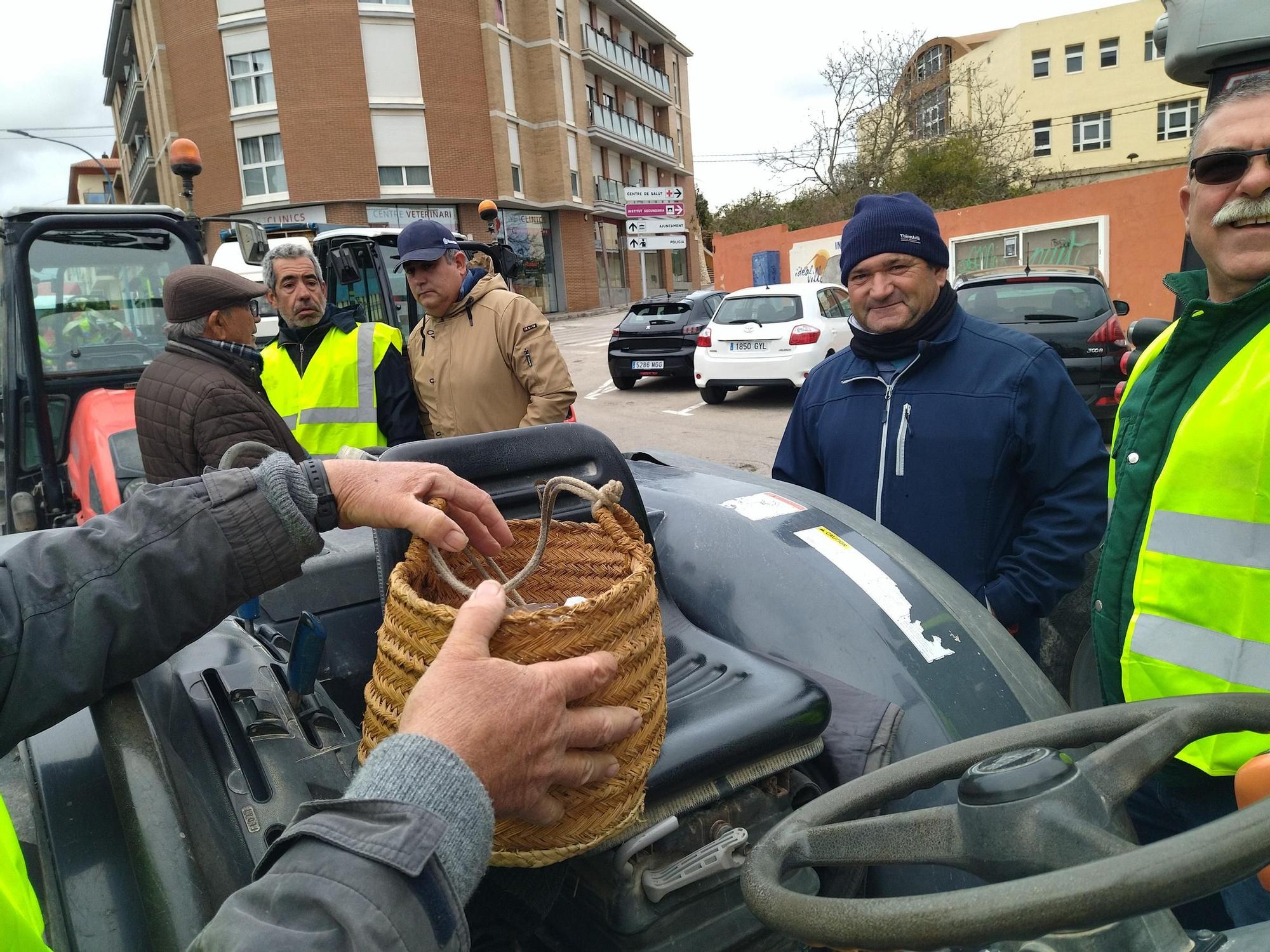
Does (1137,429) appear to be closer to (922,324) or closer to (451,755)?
(922,324)

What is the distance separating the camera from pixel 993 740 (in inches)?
44.0

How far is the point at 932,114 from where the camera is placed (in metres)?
29.5

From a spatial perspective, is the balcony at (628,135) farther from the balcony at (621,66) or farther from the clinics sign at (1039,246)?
the clinics sign at (1039,246)

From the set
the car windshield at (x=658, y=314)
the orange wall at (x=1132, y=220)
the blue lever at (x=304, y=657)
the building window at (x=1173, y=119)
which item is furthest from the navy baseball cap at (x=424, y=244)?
the building window at (x=1173, y=119)

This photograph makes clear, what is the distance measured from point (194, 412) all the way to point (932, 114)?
31.3 metres

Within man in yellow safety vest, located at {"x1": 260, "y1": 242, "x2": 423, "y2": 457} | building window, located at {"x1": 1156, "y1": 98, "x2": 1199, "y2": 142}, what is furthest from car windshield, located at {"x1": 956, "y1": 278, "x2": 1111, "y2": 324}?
building window, located at {"x1": 1156, "y1": 98, "x2": 1199, "y2": 142}

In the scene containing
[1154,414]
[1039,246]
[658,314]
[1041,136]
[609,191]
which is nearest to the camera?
[1154,414]

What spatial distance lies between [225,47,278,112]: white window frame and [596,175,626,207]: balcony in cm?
1450

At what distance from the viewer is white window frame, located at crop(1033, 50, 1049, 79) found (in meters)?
43.2

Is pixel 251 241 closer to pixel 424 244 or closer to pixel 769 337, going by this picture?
pixel 424 244

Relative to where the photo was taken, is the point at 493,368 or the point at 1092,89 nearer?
the point at 493,368

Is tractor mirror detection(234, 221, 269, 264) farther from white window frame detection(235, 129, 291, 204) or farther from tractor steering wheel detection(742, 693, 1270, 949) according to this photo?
white window frame detection(235, 129, 291, 204)

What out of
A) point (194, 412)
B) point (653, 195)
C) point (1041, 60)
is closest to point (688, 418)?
point (194, 412)

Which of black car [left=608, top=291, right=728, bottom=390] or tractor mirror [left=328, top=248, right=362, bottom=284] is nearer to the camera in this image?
tractor mirror [left=328, top=248, right=362, bottom=284]
